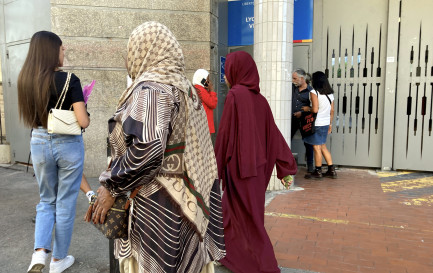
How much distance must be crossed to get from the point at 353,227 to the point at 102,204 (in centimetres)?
337

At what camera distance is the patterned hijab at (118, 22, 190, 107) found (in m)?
1.87

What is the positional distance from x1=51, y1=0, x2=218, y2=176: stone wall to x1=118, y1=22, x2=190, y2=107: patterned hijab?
472 centimetres

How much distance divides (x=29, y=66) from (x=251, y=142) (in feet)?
6.28

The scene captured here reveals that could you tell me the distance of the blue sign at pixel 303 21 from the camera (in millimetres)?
6656

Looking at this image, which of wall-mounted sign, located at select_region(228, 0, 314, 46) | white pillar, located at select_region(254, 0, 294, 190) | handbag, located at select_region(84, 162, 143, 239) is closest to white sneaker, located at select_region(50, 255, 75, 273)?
handbag, located at select_region(84, 162, 143, 239)

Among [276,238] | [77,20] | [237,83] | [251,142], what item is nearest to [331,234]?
[276,238]

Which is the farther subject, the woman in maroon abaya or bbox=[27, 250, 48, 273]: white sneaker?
the woman in maroon abaya

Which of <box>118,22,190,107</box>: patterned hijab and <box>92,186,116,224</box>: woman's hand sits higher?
<box>118,22,190,107</box>: patterned hijab

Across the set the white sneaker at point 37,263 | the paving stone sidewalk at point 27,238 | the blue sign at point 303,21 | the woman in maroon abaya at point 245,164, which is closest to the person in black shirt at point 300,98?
the blue sign at point 303,21

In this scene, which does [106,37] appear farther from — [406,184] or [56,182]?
Answer: [406,184]

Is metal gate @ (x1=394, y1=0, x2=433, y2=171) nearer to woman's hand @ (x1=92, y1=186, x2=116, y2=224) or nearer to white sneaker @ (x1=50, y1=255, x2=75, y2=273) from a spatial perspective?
white sneaker @ (x1=50, y1=255, x2=75, y2=273)

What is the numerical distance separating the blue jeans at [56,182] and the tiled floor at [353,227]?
6.50ft

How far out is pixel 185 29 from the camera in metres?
6.62

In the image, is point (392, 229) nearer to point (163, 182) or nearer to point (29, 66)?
point (163, 182)
